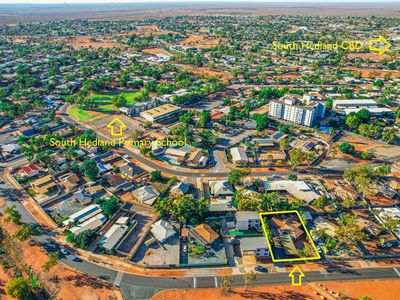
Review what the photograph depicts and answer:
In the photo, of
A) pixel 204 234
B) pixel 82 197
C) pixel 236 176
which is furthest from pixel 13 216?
pixel 236 176

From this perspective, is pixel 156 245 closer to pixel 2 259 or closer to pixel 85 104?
pixel 2 259

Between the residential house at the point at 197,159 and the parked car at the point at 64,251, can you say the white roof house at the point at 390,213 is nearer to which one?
the residential house at the point at 197,159

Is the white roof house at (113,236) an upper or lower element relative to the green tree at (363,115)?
lower

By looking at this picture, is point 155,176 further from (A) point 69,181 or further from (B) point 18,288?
(B) point 18,288

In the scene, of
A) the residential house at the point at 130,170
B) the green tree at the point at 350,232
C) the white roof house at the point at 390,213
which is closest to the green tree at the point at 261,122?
the residential house at the point at 130,170

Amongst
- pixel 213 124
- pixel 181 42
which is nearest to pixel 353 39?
pixel 181 42

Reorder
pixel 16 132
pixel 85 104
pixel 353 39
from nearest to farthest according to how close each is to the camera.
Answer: pixel 16 132, pixel 85 104, pixel 353 39

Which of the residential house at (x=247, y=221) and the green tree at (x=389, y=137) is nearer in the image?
the residential house at (x=247, y=221)
